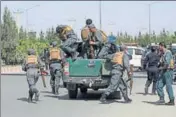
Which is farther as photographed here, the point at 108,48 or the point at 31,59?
the point at 108,48

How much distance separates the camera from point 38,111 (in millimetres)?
13016

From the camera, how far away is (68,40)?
53.7 ft

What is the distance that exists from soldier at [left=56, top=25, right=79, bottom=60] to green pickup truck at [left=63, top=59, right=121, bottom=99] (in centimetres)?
49

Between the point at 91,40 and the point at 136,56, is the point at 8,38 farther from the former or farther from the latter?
the point at 91,40

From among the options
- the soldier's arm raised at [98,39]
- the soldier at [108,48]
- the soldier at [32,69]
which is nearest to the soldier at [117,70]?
the soldier at [108,48]

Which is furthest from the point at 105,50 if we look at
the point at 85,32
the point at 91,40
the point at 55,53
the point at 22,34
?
the point at 22,34

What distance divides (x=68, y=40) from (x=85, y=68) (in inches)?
47.3

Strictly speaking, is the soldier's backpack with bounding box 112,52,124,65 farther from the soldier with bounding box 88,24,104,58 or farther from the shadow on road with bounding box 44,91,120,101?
the shadow on road with bounding box 44,91,120,101

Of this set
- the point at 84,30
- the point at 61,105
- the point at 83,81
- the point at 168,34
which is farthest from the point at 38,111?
the point at 168,34

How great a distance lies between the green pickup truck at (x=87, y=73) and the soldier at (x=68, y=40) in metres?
0.49

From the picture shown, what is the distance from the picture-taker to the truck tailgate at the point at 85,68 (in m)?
15.7

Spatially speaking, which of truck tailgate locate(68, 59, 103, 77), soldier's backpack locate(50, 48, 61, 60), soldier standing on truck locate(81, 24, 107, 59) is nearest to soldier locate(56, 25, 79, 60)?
Answer: soldier standing on truck locate(81, 24, 107, 59)

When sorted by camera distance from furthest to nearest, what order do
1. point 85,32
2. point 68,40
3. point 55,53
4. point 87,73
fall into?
1. point 55,53
2. point 68,40
3. point 85,32
4. point 87,73

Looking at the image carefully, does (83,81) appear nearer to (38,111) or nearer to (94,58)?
(94,58)
